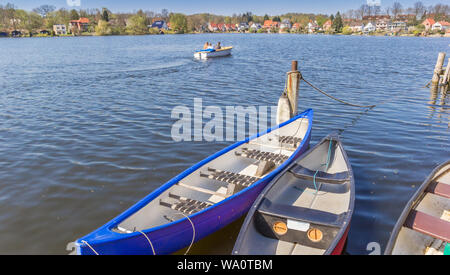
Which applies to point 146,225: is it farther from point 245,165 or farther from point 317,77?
point 317,77

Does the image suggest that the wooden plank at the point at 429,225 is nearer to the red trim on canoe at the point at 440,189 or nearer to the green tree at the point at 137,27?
the red trim on canoe at the point at 440,189

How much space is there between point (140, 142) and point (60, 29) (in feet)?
471

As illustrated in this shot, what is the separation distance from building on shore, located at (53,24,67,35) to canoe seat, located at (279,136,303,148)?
474 feet

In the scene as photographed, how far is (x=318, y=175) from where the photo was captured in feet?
28.2

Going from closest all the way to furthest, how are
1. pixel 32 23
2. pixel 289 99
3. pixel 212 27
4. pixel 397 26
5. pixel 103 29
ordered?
1. pixel 289 99
2. pixel 32 23
3. pixel 103 29
4. pixel 397 26
5. pixel 212 27

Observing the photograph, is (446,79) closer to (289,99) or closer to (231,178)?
(289,99)

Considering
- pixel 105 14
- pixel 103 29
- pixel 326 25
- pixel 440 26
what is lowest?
pixel 103 29

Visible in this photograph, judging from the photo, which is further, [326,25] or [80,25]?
[326,25]

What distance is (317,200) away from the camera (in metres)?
7.93

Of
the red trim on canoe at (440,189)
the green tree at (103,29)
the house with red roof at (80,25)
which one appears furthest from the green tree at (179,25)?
the red trim on canoe at (440,189)

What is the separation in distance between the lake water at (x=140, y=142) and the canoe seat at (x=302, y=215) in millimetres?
1196

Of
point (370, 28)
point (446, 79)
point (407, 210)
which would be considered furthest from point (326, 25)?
point (407, 210)

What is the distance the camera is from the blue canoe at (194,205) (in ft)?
18.2
